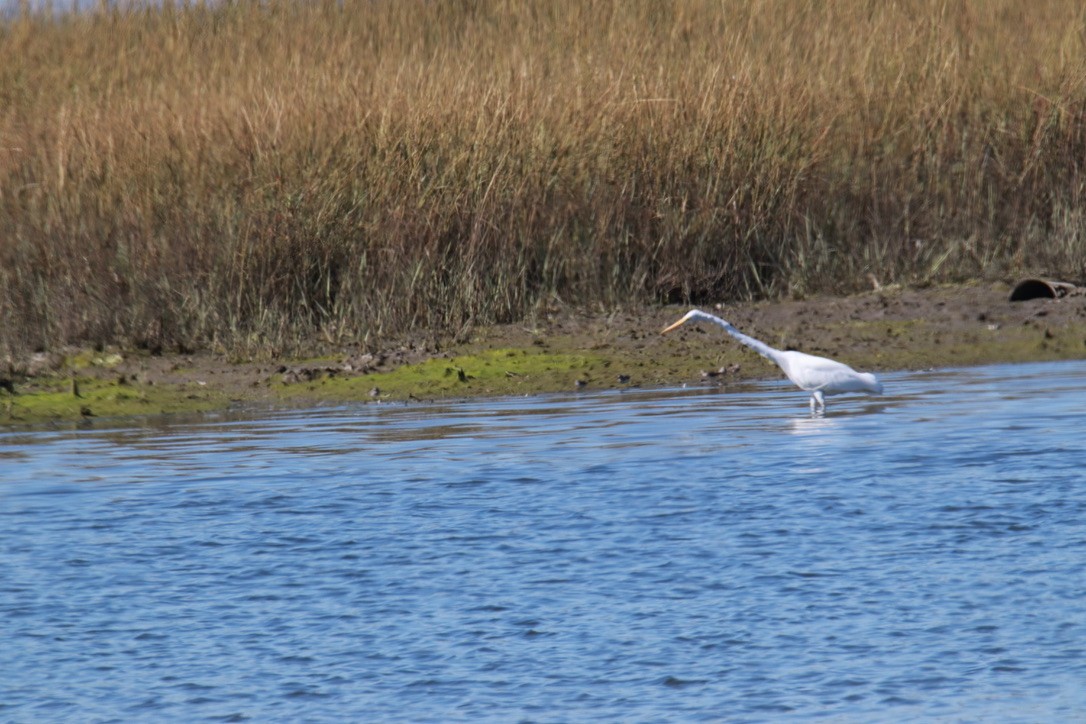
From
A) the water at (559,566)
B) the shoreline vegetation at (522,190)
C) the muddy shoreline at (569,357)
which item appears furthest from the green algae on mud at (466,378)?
the water at (559,566)

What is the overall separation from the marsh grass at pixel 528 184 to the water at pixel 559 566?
2.00 m

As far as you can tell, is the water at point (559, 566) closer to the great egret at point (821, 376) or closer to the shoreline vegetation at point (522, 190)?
the great egret at point (821, 376)

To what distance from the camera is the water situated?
468 cm

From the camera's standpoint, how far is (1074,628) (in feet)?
16.7

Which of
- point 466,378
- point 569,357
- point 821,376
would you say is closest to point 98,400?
point 466,378

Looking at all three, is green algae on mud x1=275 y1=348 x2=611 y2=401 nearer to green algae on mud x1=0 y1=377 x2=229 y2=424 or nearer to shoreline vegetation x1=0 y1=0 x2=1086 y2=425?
shoreline vegetation x1=0 y1=0 x2=1086 y2=425

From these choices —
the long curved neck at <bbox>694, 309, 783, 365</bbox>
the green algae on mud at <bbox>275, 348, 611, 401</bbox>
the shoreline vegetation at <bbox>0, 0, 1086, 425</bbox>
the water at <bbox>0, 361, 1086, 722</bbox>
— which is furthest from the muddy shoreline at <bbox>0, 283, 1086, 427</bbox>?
the long curved neck at <bbox>694, 309, 783, 365</bbox>

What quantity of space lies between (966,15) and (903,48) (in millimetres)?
1266

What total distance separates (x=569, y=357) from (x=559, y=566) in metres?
4.85

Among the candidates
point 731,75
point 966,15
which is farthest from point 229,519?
point 966,15

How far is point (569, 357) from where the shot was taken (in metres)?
10.8

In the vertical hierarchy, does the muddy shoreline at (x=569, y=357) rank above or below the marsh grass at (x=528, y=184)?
below

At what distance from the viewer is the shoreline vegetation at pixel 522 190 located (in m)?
11.1

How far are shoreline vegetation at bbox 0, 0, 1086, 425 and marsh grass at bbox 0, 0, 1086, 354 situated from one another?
0.07 feet
